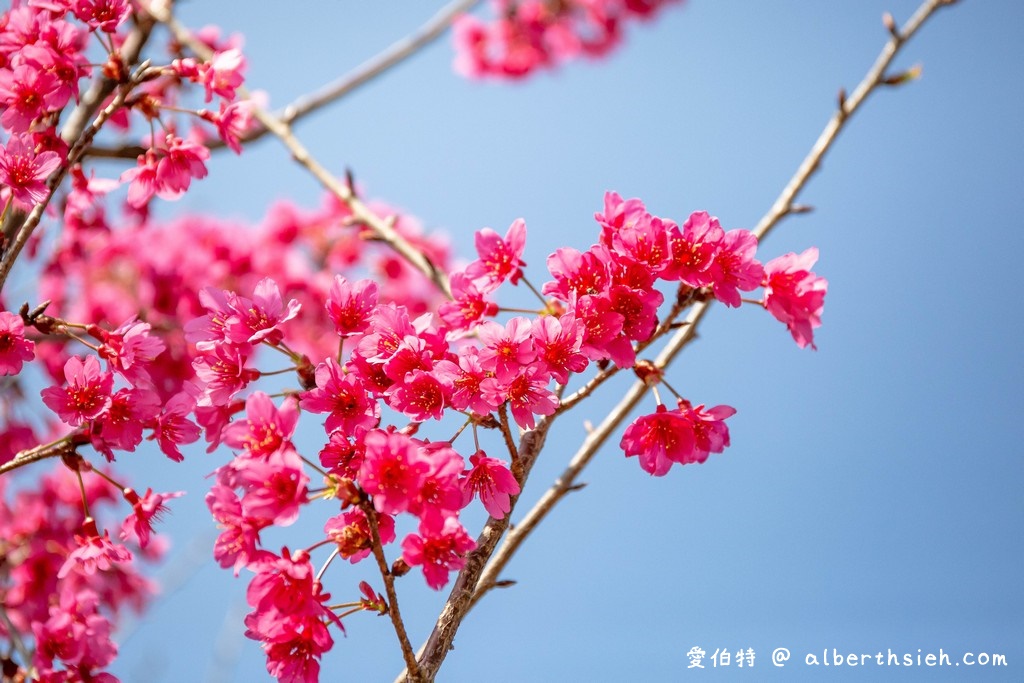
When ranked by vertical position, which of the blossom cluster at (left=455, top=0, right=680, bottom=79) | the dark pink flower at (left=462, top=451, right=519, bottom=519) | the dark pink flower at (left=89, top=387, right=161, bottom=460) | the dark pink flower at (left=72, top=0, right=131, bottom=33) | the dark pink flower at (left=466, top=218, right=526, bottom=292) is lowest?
the dark pink flower at (left=462, top=451, right=519, bottom=519)

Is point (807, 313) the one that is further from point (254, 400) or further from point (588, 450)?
point (254, 400)

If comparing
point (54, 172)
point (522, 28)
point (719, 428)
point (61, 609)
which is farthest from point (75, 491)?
point (522, 28)

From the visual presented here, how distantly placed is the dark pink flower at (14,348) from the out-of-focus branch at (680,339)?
1132 millimetres

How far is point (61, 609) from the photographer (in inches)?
80.6

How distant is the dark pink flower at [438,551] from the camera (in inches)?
58.9

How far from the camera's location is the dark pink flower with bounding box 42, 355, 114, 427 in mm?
1744

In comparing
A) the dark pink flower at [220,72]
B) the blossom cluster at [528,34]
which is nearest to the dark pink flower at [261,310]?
the dark pink flower at [220,72]

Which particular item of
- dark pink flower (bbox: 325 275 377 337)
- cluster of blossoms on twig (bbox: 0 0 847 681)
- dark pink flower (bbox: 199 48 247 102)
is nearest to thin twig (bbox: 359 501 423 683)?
cluster of blossoms on twig (bbox: 0 0 847 681)

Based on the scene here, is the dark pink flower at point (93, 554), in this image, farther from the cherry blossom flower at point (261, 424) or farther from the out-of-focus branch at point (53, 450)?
the cherry blossom flower at point (261, 424)

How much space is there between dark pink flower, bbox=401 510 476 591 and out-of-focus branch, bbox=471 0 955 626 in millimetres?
204

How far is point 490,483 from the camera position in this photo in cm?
152

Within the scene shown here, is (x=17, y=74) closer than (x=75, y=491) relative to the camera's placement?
Yes

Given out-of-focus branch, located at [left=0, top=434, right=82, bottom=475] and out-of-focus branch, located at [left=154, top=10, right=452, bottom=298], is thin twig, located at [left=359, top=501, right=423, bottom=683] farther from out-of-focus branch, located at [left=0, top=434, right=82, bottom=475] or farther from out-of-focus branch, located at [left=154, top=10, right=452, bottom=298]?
out-of-focus branch, located at [left=154, top=10, right=452, bottom=298]

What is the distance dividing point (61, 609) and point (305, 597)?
3.48 ft
